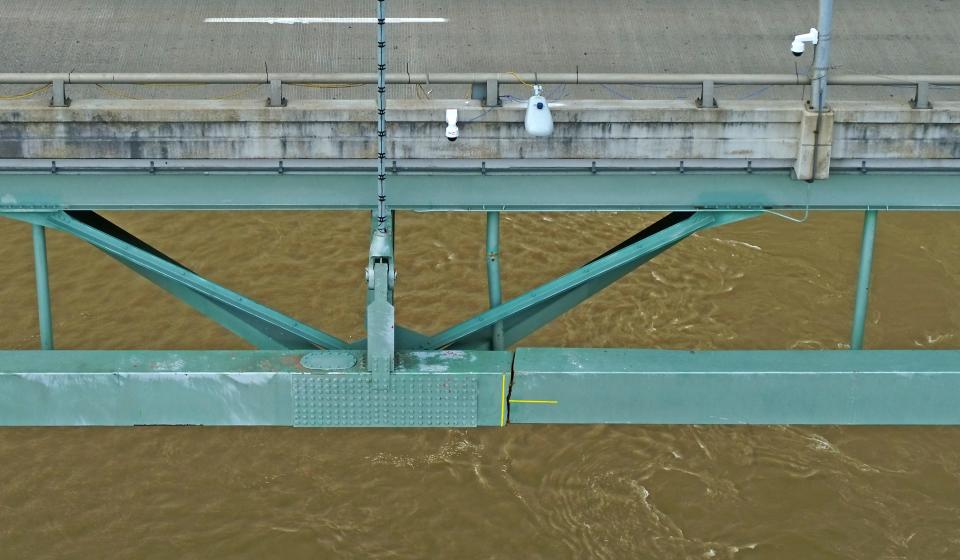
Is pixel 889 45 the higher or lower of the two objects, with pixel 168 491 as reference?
higher

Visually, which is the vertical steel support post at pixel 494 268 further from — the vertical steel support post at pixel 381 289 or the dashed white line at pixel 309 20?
the dashed white line at pixel 309 20

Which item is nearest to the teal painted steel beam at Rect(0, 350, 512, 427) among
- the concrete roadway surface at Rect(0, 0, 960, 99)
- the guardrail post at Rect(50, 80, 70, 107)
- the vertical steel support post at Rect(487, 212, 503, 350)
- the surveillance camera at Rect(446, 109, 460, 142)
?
the vertical steel support post at Rect(487, 212, 503, 350)

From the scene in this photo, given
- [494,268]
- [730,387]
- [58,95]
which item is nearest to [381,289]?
[494,268]

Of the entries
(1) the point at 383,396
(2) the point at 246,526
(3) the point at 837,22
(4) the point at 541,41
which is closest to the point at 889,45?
(3) the point at 837,22

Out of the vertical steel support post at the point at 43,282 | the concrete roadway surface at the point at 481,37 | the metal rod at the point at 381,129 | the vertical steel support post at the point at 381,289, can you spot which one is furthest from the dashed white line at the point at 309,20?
the vertical steel support post at the point at 381,289

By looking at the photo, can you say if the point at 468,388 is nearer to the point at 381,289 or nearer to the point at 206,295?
the point at 381,289

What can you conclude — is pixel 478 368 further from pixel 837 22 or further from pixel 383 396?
pixel 837 22
